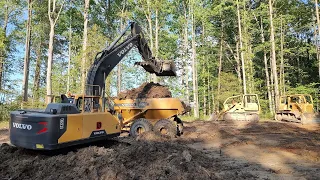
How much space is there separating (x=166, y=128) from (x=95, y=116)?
424cm

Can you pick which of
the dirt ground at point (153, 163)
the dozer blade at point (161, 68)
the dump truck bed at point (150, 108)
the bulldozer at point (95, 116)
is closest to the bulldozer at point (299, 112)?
the dirt ground at point (153, 163)

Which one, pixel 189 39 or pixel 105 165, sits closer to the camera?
pixel 105 165

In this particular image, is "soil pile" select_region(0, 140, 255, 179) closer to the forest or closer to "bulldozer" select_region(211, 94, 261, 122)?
"bulldozer" select_region(211, 94, 261, 122)

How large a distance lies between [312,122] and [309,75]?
76.5ft

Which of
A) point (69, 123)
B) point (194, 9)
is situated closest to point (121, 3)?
point (194, 9)

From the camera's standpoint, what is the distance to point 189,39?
3166 centimetres

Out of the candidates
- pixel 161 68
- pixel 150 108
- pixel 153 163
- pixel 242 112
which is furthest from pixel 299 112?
pixel 153 163

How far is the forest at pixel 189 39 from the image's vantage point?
1011 inches

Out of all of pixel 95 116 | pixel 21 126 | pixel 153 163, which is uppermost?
pixel 95 116

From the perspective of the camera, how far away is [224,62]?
120 feet

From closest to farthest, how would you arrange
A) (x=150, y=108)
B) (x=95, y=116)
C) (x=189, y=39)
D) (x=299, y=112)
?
(x=95, y=116), (x=150, y=108), (x=299, y=112), (x=189, y=39)

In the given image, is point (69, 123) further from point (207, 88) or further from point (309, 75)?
point (309, 75)

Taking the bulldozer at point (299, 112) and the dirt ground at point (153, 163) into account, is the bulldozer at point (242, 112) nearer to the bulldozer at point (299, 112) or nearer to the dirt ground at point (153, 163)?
the bulldozer at point (299, 112)

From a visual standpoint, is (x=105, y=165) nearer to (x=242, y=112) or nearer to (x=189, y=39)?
(x=242, y=112)
